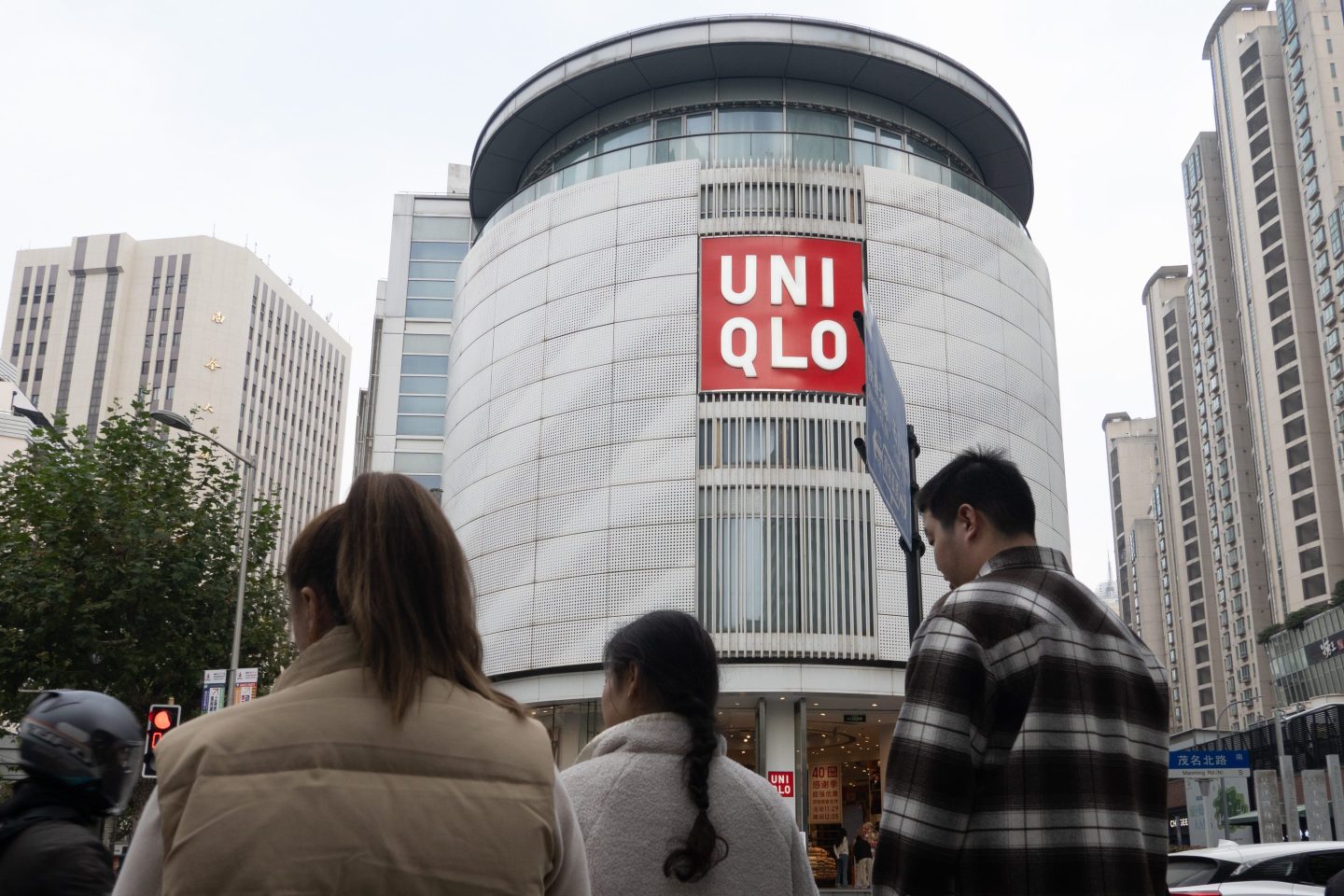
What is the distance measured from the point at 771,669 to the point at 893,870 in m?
29.3

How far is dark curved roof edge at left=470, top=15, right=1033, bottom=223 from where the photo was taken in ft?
118

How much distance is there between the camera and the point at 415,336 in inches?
1774

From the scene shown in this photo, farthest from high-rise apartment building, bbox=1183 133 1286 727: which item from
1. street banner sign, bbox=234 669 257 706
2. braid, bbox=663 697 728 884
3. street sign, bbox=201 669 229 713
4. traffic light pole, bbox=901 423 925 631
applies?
braid, bbox=663 697 728 884

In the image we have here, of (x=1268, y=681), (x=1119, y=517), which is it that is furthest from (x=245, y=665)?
(x=1119, y=517)

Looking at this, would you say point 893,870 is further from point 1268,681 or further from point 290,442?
point 290,442

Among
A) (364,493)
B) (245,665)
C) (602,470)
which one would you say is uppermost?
(602,470)

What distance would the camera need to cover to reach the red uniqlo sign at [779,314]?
33.6 meters

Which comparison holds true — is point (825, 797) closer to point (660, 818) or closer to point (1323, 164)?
point (660, 818)

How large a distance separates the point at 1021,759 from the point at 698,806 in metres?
0.88

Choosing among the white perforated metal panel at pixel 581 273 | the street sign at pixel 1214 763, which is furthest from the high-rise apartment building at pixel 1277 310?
the white perforated metal panel at pixel 581 273

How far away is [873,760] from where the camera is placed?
40.7m

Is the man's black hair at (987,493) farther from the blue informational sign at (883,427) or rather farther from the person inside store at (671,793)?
the blue informational sign at (883,427)

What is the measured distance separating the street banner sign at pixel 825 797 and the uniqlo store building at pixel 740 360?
0.09m

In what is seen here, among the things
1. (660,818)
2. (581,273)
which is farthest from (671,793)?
(581,273)
